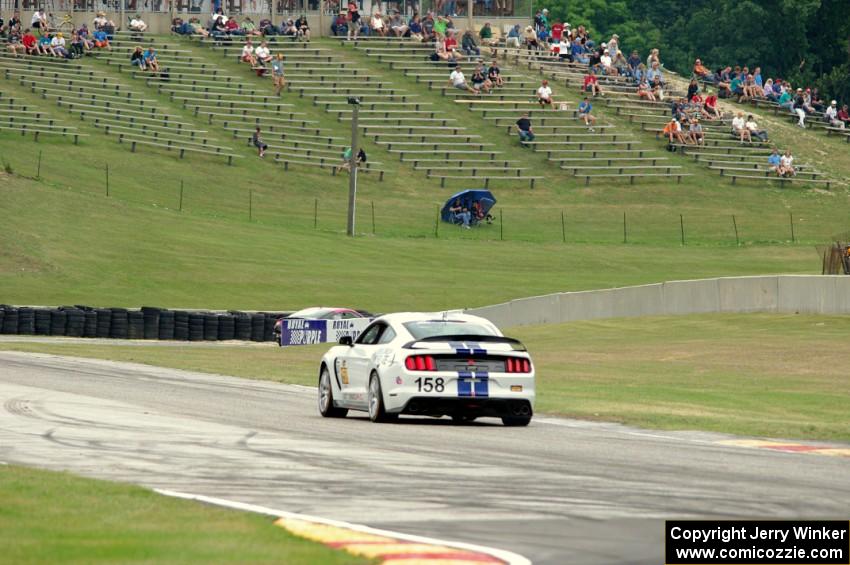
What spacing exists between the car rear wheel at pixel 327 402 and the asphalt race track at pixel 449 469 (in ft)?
0.91

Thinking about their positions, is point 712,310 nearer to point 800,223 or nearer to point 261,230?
point 261,230

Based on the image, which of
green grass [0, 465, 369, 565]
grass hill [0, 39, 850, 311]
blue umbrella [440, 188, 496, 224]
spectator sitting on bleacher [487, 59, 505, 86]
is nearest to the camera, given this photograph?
green grass [0, 465, 369, 565]

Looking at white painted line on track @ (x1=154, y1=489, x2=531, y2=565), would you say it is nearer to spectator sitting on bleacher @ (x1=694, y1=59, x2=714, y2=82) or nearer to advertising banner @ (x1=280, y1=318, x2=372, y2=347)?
advertising banner @ (x1=280, y1=318, x2=372, y2=347)

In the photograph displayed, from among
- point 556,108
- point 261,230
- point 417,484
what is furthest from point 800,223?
point 417,484

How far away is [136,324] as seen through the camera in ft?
135

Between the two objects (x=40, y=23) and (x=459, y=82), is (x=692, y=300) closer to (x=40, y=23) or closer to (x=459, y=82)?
(x=459, y=82)

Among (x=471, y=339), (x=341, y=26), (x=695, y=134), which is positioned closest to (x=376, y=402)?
(x=471, y=339)

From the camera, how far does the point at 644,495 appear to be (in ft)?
37.6

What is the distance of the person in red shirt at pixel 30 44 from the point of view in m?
75.7

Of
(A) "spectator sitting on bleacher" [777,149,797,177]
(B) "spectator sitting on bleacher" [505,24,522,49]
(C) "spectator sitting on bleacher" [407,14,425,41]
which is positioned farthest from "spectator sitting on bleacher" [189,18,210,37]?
(A) "spectator sitting on bleacher" [777,149,797,177]

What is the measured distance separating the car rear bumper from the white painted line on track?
22.3 ft

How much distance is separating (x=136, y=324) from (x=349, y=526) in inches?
1258

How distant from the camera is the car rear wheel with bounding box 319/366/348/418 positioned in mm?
19812

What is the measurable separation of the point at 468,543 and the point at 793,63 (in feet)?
348
